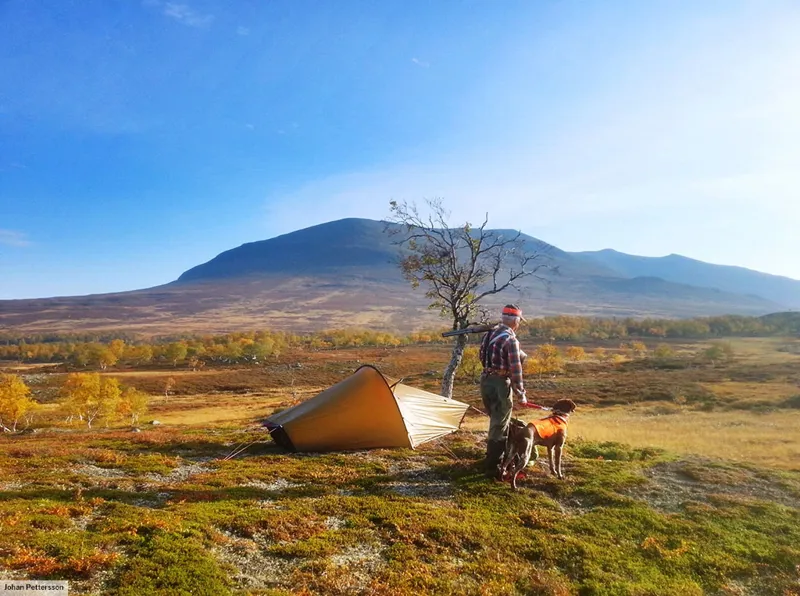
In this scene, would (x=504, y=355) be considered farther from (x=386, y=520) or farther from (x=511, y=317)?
(x=386, y=520)

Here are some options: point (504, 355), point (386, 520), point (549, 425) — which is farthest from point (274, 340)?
point (386, 520)

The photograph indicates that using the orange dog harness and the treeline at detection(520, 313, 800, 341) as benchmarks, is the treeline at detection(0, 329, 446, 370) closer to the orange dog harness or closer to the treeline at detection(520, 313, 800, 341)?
the treeline at detection(520, 313, 800, 341)

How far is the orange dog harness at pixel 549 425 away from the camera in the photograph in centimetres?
1087

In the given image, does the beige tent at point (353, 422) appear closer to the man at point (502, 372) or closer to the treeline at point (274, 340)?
the man at point (502, 372)

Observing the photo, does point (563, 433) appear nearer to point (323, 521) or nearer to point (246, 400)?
point (323, 521)

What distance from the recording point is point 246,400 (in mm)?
59906

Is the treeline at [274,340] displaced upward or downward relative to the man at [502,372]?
downward

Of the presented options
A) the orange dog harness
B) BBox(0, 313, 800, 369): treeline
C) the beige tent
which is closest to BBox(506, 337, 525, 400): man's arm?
the orange dog harness

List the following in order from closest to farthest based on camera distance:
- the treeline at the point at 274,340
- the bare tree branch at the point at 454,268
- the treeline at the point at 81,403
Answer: the bare tree branch at the point at 454,268
the treeline at the point at 81,403
the treeline at the point at 274,340

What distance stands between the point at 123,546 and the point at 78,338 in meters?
197

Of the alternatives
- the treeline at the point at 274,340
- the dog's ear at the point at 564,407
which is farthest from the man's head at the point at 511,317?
the treeline at the point at 274,340

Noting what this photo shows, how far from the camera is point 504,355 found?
1059cm

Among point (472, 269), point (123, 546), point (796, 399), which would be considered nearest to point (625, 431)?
point (472, 269)

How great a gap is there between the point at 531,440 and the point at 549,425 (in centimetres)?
82
